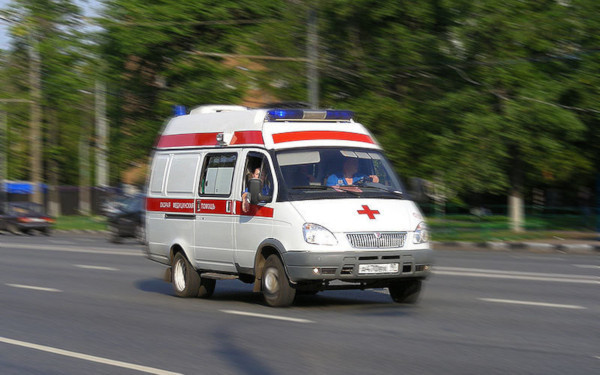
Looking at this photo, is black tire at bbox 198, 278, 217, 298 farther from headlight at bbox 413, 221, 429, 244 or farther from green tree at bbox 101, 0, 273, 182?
green tree at bbox 101, 0, 273, 182

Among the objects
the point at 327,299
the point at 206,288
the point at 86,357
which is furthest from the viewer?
the point at 206,288

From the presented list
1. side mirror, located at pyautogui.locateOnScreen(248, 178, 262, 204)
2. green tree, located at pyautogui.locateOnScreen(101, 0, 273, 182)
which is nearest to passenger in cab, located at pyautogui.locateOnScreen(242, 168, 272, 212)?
side mirror, located at pyautogui.locateOnScreen(248, 178, 262, 204)

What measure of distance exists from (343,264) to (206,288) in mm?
3216

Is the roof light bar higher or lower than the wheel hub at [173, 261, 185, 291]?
higher

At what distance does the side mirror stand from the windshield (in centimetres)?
30

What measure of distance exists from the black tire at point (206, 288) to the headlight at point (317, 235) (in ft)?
9.58

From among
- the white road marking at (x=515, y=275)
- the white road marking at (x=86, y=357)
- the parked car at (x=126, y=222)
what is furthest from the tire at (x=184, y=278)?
the parked car at (x=126, y=222)

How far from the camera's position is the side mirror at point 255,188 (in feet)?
37.3

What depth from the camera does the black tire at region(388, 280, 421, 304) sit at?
1148cm

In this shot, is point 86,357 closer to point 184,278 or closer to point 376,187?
point 376,187

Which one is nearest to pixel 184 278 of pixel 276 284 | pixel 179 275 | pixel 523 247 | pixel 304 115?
pixel 179 275

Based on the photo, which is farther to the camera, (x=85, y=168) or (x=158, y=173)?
(x=85, y=168)

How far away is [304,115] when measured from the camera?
1220 centimetres

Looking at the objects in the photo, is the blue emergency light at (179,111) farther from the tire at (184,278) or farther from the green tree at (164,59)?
the green tree at (164,59)
